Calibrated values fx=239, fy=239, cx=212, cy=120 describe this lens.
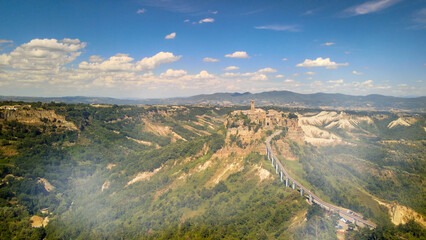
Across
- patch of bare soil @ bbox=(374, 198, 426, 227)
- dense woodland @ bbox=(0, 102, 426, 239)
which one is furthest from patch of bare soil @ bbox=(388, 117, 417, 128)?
patch of bare soil @ bbox=(374, 198, 426, 227)

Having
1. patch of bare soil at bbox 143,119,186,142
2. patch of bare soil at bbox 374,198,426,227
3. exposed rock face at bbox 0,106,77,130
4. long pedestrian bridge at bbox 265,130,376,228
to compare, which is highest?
exposed rock face at bbox 0,106,77,130

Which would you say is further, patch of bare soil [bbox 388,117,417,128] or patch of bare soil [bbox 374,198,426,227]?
patch of bare soil [bbox 388,117,417,128]

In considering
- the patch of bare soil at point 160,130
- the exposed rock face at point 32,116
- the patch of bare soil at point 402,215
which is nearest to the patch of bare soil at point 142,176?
the exposed rock face at point 32,116

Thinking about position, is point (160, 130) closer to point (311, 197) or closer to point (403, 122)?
point (311, 197)

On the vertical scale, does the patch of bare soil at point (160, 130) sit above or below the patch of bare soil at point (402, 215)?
above

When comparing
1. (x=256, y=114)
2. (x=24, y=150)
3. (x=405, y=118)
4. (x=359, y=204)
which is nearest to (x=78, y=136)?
(x=24, y=150)

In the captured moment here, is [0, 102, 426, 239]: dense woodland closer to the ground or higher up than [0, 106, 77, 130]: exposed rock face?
closer to the ground

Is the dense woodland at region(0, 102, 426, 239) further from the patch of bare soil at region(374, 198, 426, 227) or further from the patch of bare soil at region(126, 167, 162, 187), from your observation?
the patch of bare soil at region(374, 198, 426, 227)

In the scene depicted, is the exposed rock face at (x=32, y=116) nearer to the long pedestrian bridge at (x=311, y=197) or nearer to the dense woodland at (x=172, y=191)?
the dense woodland at (x=172, y=191)
